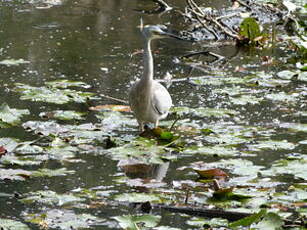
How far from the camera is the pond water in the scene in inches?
206

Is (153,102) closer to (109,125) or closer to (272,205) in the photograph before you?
(109,125)

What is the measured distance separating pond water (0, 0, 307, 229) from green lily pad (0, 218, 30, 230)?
0.10 meters

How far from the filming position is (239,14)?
11.6 m

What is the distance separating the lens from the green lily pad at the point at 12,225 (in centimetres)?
460

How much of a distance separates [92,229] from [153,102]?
88.2 inches

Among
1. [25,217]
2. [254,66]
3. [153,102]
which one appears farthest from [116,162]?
[254,66]

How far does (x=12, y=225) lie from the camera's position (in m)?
4.64

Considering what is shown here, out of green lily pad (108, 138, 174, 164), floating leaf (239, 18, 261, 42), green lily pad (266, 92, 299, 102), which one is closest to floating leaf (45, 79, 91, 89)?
green lily pad (266, 92, 299, 102)

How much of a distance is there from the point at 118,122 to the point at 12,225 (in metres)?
2.51

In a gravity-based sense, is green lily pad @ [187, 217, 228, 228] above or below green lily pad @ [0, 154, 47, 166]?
above

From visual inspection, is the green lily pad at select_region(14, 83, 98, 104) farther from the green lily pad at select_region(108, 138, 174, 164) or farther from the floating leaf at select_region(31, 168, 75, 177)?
the floating leaf at select_region(31, 168, 75, 177)

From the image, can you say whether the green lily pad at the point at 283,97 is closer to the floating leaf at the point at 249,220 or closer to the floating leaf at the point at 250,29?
the floating leaf at the point at 250,29

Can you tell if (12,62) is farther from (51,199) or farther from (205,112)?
(51,199)

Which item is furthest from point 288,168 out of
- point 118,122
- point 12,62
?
point 12,62
